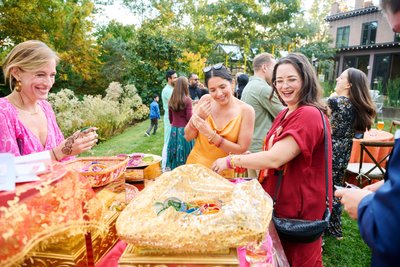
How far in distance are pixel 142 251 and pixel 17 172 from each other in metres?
0.49

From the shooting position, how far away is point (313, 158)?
156 cm

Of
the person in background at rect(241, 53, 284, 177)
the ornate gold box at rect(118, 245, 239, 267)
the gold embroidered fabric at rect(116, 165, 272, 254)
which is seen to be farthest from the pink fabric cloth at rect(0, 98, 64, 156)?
the person in background at rect(241, 53, 284, 177)

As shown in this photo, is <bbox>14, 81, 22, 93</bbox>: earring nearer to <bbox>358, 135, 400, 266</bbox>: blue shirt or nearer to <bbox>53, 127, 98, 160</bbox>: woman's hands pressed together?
<bbox>53, 127, 98, 160</bbox>: woman's hands pressed together

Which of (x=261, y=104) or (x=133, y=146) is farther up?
(x=261, y=104)

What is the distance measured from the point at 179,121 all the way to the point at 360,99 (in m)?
2.79

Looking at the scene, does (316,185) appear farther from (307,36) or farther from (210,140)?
(307,36)

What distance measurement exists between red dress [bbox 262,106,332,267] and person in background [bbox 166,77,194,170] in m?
3.07

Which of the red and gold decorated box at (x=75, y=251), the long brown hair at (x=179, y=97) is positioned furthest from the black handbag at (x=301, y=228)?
the long brown hair at (x=179, y=97)

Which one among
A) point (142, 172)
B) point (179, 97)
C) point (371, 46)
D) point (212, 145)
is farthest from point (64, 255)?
point (371, 46)

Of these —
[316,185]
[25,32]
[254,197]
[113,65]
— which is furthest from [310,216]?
[113,65]

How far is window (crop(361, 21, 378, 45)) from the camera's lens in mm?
19922

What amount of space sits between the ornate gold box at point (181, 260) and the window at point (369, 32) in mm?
23786

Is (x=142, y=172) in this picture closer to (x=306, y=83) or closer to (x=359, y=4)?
(x=306, y=83)

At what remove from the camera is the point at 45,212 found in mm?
848
